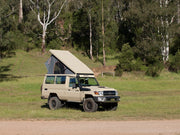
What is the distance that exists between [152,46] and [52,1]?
20738 millimetres

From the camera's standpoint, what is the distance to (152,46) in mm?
53375

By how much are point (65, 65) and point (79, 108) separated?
114 inches

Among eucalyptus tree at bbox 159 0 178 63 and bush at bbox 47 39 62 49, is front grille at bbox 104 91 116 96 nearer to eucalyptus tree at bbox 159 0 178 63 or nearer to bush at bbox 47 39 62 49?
eucalyptus tree at bbox 159 0 178 63

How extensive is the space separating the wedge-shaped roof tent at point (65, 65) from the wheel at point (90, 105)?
2124mm

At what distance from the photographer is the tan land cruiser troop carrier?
17.3 m

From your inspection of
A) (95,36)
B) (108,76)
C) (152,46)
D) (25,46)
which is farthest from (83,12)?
(108,76)

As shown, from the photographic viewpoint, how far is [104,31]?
62812 millimetres

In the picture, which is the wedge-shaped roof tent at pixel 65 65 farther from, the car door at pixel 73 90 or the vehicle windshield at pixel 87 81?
the car door at pixel 73 90

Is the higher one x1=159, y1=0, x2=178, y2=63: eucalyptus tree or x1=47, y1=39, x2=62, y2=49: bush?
x1=159, y1=0, x2=178, y2=63: eucalyptus tree

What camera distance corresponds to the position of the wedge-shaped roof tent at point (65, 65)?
19.3m
